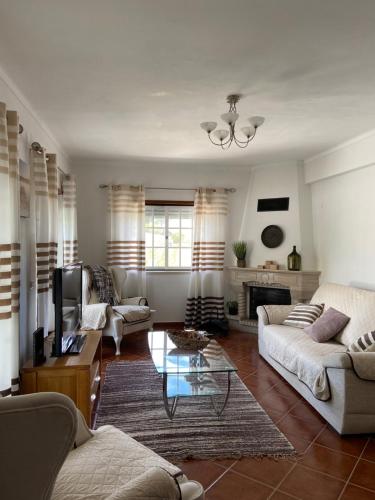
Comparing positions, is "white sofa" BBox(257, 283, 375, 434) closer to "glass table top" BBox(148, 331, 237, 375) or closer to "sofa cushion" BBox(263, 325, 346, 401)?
"sofa cushion" BBox(263, 325, 346, 401)

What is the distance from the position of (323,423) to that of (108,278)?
3.12 meters

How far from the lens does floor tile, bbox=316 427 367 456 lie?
93.3 inches

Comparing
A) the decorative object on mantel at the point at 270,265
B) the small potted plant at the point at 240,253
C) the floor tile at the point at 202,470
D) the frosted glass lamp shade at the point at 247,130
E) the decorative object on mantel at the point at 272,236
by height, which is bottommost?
the floor tile at the point at 202,470

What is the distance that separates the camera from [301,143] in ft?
13.7

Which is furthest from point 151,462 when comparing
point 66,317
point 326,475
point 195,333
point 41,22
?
point 41,22

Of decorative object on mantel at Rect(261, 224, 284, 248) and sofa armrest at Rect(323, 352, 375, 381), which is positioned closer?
sofa armrest at Rect(323, 352, 375, 381)

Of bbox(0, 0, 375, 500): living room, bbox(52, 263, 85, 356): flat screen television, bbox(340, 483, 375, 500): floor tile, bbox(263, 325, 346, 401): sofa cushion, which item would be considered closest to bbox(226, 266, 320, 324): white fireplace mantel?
bbox(0, 0, 375, 500): living room

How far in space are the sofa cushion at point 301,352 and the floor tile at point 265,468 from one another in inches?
25.6

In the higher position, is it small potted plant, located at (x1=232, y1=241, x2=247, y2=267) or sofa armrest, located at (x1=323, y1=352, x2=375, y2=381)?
small potted plant, located at (x1=232, y1=241, x2=247, y2=267)

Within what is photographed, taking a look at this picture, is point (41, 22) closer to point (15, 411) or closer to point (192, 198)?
point (15, 411)

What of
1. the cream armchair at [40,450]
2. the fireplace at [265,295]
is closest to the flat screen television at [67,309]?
the cream armchair at [40,450]

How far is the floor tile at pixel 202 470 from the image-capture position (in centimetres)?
206

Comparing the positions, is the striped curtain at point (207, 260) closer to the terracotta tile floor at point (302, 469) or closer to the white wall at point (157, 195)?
the white wall at point (157, 195)

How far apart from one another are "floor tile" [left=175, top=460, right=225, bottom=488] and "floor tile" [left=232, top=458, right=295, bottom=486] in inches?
4.7
